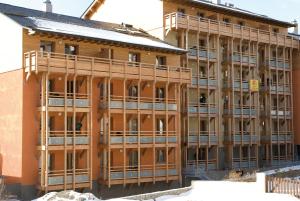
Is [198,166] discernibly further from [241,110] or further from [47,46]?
[47,46]

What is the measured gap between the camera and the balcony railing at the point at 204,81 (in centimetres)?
5300

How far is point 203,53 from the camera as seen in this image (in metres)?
54.2

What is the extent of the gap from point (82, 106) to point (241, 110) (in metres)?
23.6

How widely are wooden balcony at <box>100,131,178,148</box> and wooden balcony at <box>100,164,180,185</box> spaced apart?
205 cm

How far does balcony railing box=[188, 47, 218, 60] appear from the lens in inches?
2093

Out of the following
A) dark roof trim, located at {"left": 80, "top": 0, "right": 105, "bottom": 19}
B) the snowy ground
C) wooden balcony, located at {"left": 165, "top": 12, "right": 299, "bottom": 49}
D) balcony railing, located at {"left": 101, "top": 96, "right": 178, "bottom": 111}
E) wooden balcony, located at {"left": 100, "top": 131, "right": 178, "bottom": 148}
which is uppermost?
dark roof trim, located at {"left": 80, "top": 0, "right": 105, "bottom": 19}

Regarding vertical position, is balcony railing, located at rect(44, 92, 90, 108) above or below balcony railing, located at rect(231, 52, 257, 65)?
below

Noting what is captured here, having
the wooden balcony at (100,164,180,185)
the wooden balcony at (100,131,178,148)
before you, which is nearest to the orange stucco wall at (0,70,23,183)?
the wooden balcony at (100,131,178,148)

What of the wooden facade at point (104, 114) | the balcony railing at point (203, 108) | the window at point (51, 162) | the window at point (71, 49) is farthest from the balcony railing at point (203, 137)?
the window at point (51, 162)

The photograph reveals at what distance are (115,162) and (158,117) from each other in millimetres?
6889

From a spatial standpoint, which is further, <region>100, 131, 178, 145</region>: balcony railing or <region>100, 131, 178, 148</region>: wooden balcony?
<region>100, 131, 178, 145</region>: balcony railing

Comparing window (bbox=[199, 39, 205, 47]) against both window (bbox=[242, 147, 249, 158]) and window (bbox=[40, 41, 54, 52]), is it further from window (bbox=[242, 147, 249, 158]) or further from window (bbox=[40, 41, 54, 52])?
window (bbox=[40, 41, 54, 52])

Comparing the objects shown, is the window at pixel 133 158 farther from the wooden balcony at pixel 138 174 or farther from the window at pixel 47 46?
the window at pixel 47 46

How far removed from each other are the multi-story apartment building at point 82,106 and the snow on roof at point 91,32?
0.14m
